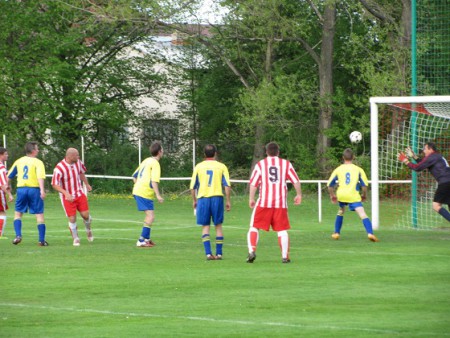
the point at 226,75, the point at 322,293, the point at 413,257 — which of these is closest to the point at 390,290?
the point at 322,293

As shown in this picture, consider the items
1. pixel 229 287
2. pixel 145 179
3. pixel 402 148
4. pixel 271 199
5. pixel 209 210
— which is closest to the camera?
pixel 229 287

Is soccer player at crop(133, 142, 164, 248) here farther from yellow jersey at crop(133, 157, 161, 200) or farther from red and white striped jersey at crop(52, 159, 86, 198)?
red and white striped jersey at crop(52, 159, 86, 198)

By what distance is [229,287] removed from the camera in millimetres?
13312

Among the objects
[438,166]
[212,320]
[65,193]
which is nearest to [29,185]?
[65,193]

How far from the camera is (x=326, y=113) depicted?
38469 millimetres

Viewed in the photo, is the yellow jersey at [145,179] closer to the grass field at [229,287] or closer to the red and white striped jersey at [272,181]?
→ the grass field at [229,287]

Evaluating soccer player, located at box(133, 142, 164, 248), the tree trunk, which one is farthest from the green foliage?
soccer player, located at box(133, 142, 164, 248)

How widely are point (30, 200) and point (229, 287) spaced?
7.79 metres

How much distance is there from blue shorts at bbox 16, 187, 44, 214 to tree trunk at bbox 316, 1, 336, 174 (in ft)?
61.7

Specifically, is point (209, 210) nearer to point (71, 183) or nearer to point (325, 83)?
point (71, 183)

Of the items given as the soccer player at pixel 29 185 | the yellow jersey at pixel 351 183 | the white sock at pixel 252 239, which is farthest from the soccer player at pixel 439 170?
the soccer player at pixel 29 185

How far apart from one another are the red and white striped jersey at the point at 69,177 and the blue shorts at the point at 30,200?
0.99m

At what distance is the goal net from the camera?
2286 centimetres

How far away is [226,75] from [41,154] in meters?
7.84
